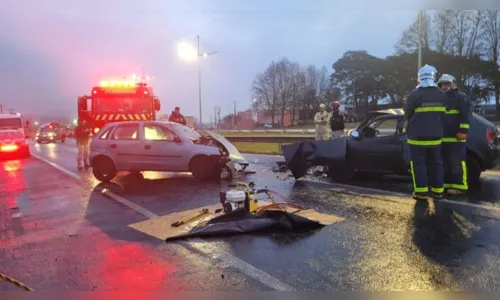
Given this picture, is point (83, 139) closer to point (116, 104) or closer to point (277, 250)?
point (116, 104)

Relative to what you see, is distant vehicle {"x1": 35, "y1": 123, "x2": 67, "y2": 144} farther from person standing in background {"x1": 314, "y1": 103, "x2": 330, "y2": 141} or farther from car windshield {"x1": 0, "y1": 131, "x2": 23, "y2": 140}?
person standing in background {"x1": 314, "y1": 103, "x2": 330, "y2": 141}

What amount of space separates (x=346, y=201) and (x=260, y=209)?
1.80 meters

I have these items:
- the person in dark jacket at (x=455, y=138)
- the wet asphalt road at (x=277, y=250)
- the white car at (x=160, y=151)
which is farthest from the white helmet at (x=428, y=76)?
the white car at (x=160, y=151)

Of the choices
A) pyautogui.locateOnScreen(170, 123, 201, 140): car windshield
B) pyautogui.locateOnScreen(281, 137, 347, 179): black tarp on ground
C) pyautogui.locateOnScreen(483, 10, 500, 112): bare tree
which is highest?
pyautogui.locateOnScreen(483, 10, 500, 112): bare tree

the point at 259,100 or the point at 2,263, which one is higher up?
the point at 259,100

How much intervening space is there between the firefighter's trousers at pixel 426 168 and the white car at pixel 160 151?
454cm

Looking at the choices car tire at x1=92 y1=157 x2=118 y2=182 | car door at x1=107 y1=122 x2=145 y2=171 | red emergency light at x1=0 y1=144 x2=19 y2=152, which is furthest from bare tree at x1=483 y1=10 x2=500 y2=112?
red emergency light at x1=0 y1=144 x2=19 y2=152

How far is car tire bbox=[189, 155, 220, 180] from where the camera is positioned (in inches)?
368

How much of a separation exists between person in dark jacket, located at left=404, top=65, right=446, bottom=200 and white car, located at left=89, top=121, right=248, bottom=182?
4.53 m

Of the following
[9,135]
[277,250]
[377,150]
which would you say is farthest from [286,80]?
[277,250]

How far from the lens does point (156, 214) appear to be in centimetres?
616

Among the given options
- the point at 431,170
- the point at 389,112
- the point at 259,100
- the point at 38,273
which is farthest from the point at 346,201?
the point at 259,100

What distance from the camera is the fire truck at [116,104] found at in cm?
1409

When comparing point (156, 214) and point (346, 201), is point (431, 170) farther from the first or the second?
point (156, 214)
